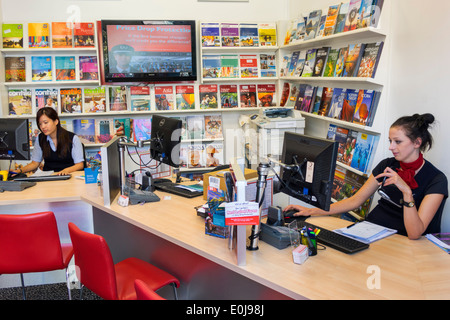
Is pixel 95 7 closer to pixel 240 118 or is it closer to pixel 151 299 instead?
pixel 240 118

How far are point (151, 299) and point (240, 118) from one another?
12.4ft

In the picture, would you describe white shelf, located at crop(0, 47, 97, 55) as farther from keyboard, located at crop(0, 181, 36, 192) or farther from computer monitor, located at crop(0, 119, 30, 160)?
keyboard, located at crop(0, 181, 36, 192)

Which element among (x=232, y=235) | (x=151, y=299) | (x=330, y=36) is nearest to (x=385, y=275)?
(x=232, y=235)

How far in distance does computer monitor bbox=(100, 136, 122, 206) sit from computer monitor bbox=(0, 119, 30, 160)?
94cm

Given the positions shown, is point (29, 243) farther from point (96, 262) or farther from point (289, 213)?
point (289, 213)

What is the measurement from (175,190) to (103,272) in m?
1.03

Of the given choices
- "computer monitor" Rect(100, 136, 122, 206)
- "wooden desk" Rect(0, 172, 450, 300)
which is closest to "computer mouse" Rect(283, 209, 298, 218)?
"wooden desk" Rect(0, 172, 450, 300)

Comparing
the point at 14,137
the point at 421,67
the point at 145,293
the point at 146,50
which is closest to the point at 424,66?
the point at 421,67

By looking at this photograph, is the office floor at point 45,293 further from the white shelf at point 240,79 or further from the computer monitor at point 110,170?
the white shelf at point 240,79

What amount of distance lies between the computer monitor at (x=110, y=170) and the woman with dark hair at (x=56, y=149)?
1.17 metres

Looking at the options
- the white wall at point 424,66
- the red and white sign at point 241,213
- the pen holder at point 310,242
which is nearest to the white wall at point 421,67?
the white wall at point 424,66

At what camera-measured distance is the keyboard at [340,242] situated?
79.8 inches

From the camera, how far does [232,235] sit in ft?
6.66

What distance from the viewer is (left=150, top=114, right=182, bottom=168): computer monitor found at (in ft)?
10.1
